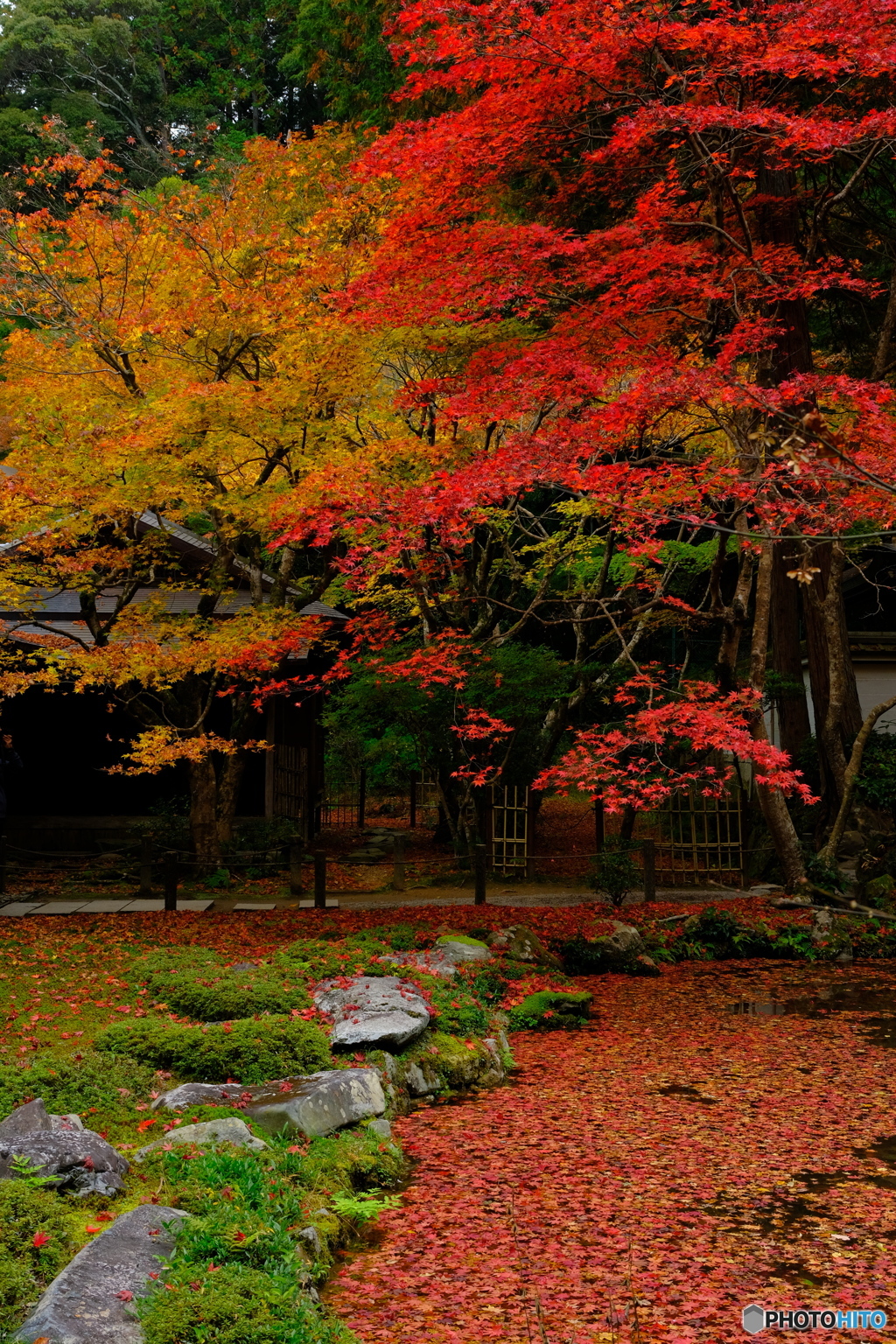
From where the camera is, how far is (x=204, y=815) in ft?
53.2

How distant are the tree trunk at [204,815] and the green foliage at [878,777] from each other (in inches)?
372

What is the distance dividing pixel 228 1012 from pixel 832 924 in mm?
8058

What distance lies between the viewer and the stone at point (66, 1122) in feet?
18.6

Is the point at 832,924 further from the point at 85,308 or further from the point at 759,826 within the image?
the point at 85,308

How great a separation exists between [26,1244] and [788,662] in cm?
1616

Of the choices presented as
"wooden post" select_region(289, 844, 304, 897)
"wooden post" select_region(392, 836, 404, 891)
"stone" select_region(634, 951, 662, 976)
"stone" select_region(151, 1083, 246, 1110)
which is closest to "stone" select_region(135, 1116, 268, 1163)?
"stone" select_region(151, 1083, 246, 1110)

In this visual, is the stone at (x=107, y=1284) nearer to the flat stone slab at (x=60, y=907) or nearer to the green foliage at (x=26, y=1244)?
the green foliage at (x=26, y=1244)

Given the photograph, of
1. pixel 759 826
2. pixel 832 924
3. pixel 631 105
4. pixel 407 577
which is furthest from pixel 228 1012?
pixel 759 826

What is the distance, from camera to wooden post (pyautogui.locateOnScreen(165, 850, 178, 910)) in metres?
14.2

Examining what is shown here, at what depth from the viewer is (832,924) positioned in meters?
13.3

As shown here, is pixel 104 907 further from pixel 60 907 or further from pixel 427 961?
pixel 427 961

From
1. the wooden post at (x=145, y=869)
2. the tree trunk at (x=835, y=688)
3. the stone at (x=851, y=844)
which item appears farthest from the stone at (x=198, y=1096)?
the stone at (x=851, y=844)
